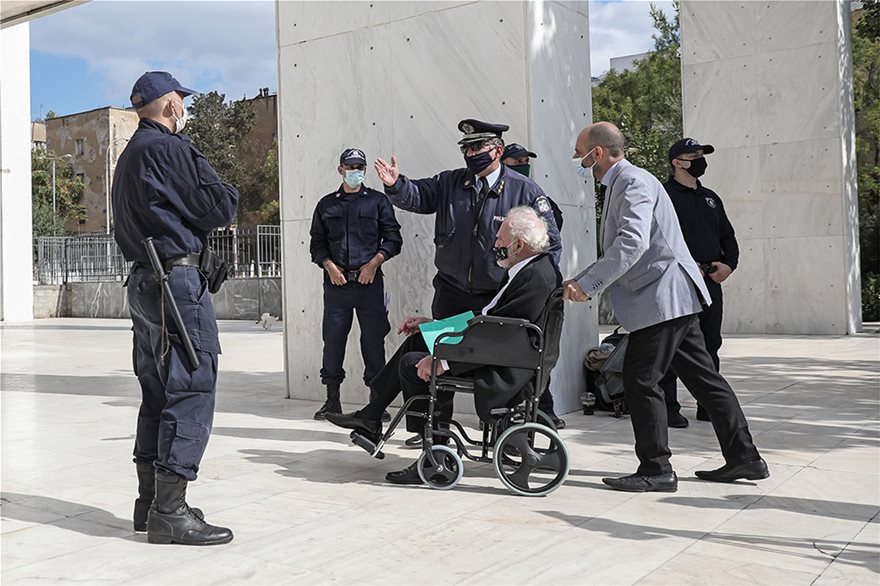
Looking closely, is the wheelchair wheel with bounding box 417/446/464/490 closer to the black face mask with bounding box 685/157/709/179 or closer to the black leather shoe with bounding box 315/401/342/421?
the black leather shoe with bounding box 315/401/342/421

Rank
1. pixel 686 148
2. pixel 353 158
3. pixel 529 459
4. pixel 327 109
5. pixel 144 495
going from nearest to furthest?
1. pixel 144 495
2. pixel 529 459
3. pixel 686 148
4. pixel 353 158
5. pixel 327 109

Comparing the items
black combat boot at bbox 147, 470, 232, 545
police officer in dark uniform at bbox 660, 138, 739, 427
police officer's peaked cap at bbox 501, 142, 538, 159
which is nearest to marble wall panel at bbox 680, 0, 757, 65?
police officer in dark uniform at bbox 660, 138, 739, 427

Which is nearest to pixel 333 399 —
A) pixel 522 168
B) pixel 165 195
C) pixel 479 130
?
pixel 522 168

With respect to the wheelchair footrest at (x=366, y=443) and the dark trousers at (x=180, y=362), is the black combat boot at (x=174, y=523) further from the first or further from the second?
the wheelchair footrest at (x=366, y=443)

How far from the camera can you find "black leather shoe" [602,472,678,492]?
446 centimetres

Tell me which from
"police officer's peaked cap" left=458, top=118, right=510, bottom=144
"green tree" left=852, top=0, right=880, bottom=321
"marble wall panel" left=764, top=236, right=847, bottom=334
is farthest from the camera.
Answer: "green tree" left=852, top=0, right=880, bottom=321

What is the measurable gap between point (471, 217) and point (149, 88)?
2.20 metres

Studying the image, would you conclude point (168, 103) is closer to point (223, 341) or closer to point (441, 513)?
point (441, 513)

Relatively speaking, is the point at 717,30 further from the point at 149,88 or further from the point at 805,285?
the point at 149,88

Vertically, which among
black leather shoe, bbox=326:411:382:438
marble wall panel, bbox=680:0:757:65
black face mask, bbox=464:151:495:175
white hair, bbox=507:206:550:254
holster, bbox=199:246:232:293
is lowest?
black leather shoe, bbox=326:411:382:438

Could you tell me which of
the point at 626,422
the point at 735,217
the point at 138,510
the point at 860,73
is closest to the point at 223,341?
the point at 735,217

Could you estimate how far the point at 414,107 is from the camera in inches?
286

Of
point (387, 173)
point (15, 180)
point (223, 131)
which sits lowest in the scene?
point (387, 173)

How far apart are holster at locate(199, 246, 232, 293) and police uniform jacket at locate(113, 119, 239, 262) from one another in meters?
0.07
